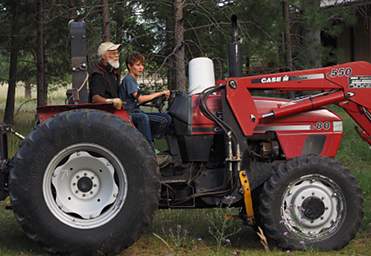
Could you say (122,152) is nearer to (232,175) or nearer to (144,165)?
(144,165)

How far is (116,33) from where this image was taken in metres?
14.6

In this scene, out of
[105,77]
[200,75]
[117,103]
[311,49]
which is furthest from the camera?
[311,49]

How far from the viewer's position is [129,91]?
5953 mm

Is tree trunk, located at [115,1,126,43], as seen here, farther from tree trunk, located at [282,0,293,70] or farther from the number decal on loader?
the number decal on loader

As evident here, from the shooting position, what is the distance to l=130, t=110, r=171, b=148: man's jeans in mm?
5809

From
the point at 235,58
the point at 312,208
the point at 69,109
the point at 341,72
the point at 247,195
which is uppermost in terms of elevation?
the point at 235,58

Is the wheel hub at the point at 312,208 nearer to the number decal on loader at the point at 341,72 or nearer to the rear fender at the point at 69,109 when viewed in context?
the number decal on loader at the point at 341,72

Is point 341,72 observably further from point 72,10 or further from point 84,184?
point 72,10

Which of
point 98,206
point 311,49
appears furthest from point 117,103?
point 311,49

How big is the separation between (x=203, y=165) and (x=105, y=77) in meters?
1.17

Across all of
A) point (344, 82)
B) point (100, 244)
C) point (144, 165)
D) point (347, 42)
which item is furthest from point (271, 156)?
point (347, 42)

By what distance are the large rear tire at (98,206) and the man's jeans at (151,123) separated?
1.33 feet

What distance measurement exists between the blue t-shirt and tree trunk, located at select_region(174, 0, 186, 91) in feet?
19.2

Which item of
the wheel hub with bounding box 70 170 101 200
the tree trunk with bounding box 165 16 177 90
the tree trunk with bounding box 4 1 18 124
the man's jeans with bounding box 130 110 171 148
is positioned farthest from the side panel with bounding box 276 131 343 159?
the tree trunk with bounding box 4 1 18 124
